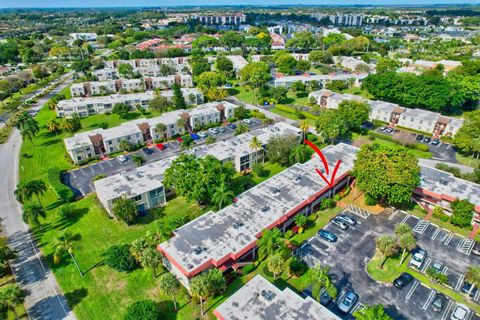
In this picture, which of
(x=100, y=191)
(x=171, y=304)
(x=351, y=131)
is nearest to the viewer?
(x=171, y=304)

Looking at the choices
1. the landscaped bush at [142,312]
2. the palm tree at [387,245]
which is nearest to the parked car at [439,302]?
the palm tree at [387,245]

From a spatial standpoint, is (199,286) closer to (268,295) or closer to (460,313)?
(268,295)

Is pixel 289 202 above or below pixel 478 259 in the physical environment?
above

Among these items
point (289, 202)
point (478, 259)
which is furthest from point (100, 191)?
point (478, 259)

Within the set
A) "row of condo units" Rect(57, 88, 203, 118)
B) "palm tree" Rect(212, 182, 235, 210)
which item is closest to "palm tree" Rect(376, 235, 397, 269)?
"palm tree" Rect(212, 182, 235, 210)

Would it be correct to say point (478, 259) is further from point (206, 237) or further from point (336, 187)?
point (206, 237)

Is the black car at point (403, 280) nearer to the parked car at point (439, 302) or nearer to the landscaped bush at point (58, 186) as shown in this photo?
the parked car at point (439, 302)
